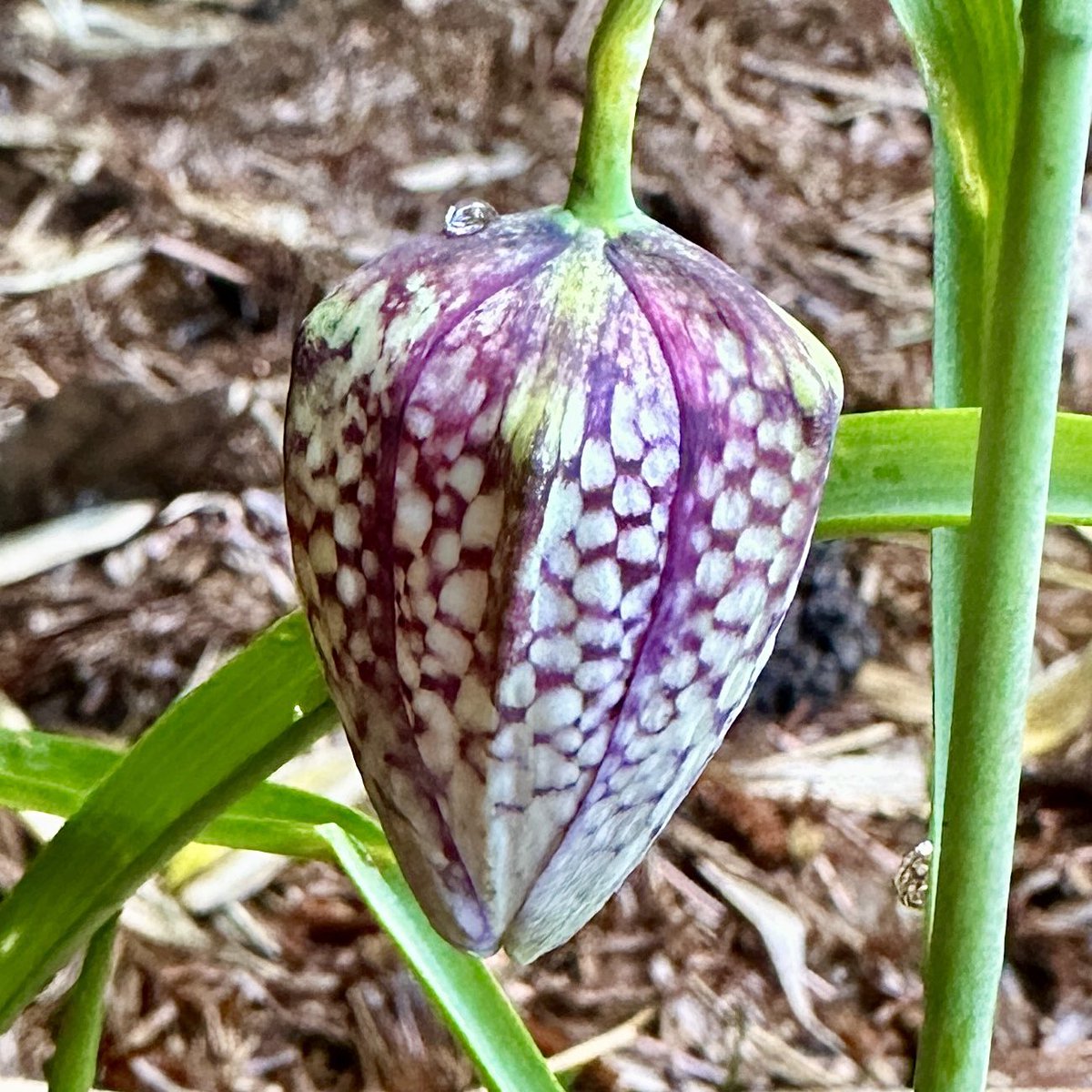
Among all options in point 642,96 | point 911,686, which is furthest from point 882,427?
point 642,96

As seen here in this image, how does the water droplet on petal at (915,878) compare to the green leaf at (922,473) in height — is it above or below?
below

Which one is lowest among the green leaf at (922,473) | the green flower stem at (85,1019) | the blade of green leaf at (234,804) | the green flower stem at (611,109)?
the green flower stem at (85,1019)

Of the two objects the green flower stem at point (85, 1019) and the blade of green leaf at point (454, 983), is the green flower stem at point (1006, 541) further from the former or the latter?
the green flower stem at point (85, 1019)

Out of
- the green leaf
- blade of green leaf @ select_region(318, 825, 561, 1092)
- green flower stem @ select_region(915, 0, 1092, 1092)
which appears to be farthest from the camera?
blade of green leaf @ select_region(318, 825, 561, 1092)

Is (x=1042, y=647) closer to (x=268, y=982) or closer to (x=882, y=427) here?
(x=268, y=982)

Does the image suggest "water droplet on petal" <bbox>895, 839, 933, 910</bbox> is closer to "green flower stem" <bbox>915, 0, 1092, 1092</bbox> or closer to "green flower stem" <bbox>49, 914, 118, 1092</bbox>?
"green flower stem" <bbox>915, 0, 1092, 1092</bbox>

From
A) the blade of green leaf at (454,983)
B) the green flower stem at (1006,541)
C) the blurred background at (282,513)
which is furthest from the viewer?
the blurred background at (282,513)

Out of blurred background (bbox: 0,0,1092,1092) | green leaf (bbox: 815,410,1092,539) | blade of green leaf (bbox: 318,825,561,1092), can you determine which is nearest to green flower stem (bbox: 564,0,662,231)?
green leaf (bbox: 815,410,1092,539)

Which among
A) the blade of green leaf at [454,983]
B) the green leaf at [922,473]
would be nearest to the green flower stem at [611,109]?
the green leaf at [922,473]
